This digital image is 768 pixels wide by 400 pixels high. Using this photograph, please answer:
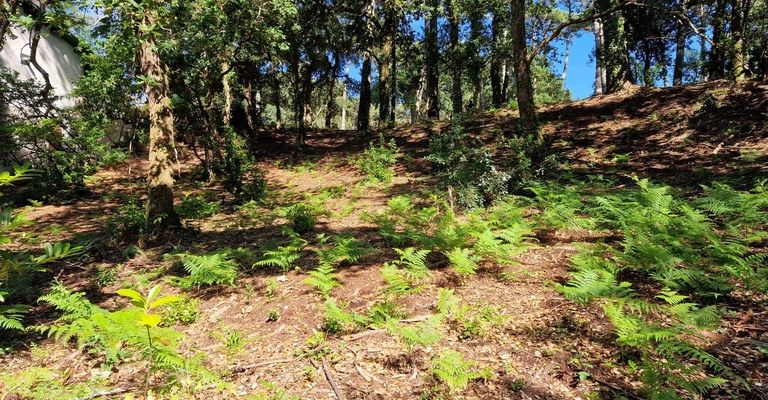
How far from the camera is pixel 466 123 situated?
53.4ft

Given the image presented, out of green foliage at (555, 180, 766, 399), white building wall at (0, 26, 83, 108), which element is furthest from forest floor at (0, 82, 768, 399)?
white building wall at (0, 26, 83, 108)

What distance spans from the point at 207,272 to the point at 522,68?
8.86 meters

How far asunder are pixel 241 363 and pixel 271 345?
0.36 m

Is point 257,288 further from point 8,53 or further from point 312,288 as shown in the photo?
point 8,53

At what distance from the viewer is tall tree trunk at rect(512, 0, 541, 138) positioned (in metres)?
10.1

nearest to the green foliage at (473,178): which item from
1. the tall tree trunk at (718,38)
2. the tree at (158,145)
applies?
the tree at (158,145)

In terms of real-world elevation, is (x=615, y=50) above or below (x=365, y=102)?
above

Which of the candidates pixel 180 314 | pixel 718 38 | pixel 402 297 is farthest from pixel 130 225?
pixel 718 38

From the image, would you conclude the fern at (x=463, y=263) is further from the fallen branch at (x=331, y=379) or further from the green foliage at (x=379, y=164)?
the green foliage at (x=379, y=164)

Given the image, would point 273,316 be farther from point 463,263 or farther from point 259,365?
point 463,263

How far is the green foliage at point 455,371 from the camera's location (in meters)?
3.06

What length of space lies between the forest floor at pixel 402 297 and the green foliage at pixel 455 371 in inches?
3.2

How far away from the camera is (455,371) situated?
3.15m

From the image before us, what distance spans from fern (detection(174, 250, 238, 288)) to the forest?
0.04m
